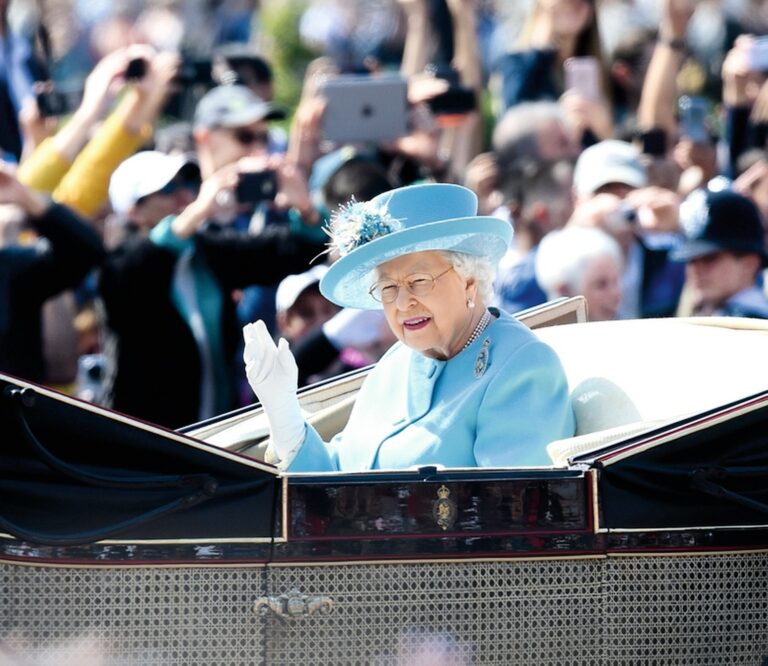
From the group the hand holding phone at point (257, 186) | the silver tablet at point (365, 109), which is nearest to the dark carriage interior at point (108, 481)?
the hand holding phone at point (257, 186)

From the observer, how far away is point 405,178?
725 cm

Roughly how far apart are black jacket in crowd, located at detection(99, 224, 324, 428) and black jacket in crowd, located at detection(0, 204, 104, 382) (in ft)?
0.36

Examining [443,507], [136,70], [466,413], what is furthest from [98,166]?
[443,507]

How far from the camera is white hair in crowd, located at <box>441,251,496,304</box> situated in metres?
3.96

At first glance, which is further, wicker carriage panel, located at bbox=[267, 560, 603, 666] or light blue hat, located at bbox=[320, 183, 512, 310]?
light blue hat, located at bbox=[320, 183, 512, 310]

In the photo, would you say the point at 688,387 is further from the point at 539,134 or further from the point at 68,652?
the point at 539,134

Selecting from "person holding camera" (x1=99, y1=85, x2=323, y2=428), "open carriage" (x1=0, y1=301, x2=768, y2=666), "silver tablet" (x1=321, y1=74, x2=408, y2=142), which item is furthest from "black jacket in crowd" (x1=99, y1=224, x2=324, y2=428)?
"open carriage" (x1=0, y1=301, x2=768, y2=666)

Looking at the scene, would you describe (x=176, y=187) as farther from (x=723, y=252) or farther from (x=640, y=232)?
(x=723, y=252)

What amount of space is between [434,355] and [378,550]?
0.83m

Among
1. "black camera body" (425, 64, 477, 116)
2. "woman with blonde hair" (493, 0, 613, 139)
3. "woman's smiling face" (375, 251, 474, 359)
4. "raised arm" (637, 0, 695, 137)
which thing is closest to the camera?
"woman's smiling face" (375, 251, 474, 359)

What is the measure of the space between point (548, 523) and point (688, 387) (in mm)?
671

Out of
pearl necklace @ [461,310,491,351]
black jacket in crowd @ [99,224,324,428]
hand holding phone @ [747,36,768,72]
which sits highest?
hand holding phone @ [747,36,768,72]

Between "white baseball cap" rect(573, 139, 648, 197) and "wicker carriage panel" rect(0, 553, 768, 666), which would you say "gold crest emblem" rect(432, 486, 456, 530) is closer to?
"wicker carriage panel" rect(0, 553, 768, 666)

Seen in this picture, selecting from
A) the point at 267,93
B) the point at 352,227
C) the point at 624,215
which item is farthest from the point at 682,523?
the point at 267,93
